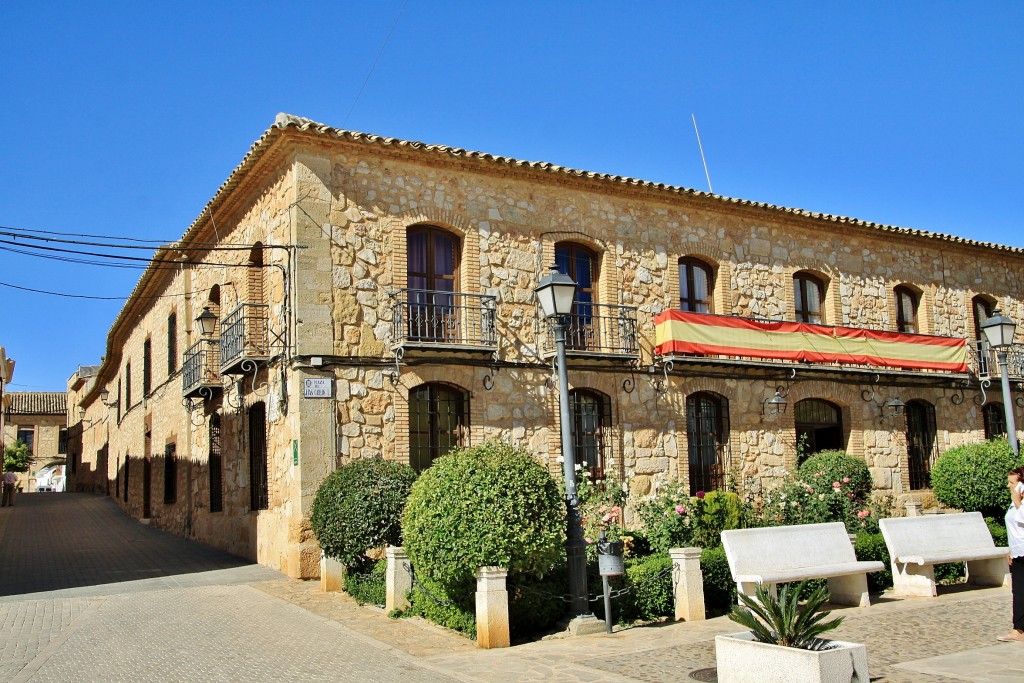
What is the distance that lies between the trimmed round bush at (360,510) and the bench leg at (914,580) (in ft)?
19.7

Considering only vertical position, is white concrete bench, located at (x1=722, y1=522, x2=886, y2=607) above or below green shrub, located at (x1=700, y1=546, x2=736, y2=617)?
above

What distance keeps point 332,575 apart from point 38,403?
4891 centimetres

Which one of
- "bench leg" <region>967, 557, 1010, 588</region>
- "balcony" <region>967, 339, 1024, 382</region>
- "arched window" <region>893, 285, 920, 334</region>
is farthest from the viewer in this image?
"balcony" <region>967, 339, 1024, 382</region>

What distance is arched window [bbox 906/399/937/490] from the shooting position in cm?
1881

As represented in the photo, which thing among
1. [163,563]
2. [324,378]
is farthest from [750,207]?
[163,563]

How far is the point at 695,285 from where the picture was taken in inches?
679

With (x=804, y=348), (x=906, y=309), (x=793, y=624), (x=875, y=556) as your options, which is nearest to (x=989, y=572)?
(x=875, y=556)

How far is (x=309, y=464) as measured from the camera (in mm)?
12875

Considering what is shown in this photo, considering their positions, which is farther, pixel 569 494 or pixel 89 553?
pixel 89 553

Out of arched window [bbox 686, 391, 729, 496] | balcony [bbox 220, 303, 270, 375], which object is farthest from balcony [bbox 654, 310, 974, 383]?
balcony [bbox 220, 303, 270, 375]

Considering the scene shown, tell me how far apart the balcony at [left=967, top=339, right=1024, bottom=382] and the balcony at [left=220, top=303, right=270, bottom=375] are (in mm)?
14900

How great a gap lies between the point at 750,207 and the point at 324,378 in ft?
29.2

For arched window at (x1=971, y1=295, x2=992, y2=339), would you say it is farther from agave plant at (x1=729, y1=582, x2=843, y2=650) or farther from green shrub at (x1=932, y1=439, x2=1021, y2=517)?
agave plant at (x1=729, y1=582, x2=843, y2=650)

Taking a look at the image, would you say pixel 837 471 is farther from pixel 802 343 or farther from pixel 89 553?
pixel 89 553
